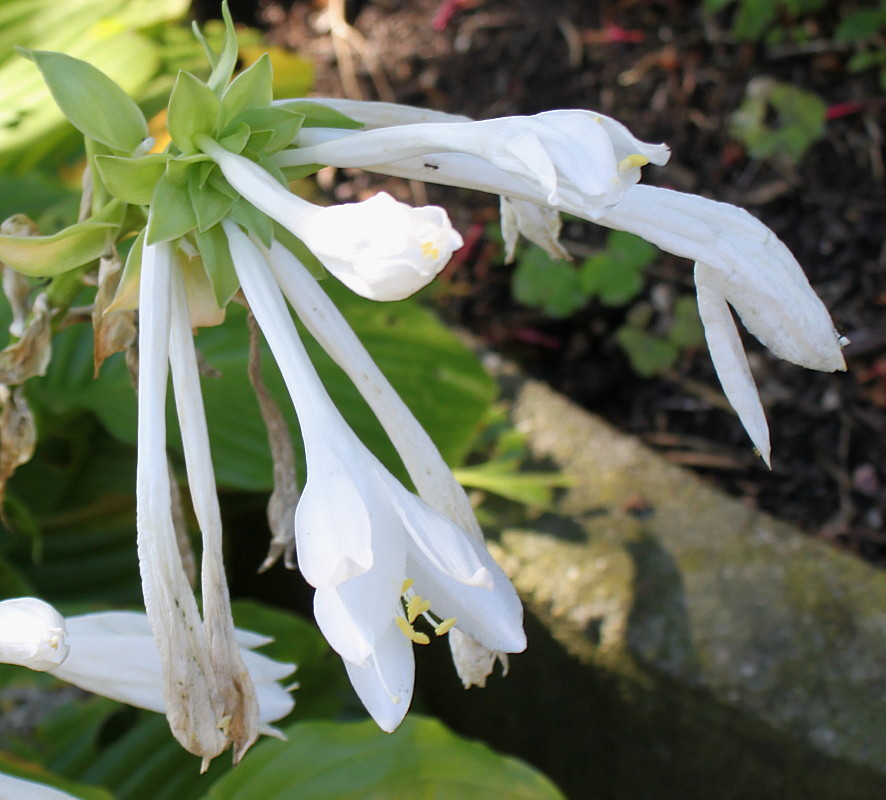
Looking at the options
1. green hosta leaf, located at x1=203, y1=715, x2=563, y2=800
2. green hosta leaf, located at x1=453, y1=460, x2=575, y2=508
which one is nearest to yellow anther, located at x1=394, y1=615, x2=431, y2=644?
green hosta leaf, located at x1=203, y1=715, x2=563, y2=800

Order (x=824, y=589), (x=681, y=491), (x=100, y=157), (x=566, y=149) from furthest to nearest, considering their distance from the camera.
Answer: (x=681, y=491), (x=824, y=589), (x=100, y=157), (x=566, y=149)

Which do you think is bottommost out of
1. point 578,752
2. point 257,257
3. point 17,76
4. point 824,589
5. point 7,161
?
point 578,752

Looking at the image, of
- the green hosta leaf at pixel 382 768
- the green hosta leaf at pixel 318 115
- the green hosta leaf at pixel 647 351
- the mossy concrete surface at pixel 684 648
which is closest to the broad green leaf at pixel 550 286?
the green hosta leaf at pixel 647 351

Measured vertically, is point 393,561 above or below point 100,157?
below

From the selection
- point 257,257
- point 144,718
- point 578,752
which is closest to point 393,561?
point 257,257

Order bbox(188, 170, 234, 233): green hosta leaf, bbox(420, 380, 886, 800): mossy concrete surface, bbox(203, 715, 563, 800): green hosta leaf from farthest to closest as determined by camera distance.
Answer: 1. bbox(420, 380, 886, 800): mossy concrete surface
2. bbox(203, 715, 563, 800): green hosta leaf
3. bbox(188, 170, 234, 233): green hosta leaf

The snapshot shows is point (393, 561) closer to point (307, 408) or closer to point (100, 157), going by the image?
point (307, 408)

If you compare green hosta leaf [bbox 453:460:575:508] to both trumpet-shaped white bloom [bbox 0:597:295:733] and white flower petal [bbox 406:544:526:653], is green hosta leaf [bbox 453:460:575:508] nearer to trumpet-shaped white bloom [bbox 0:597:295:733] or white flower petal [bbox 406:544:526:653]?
trumpet-shaped white bloom [bbox 0:597:295:733]
